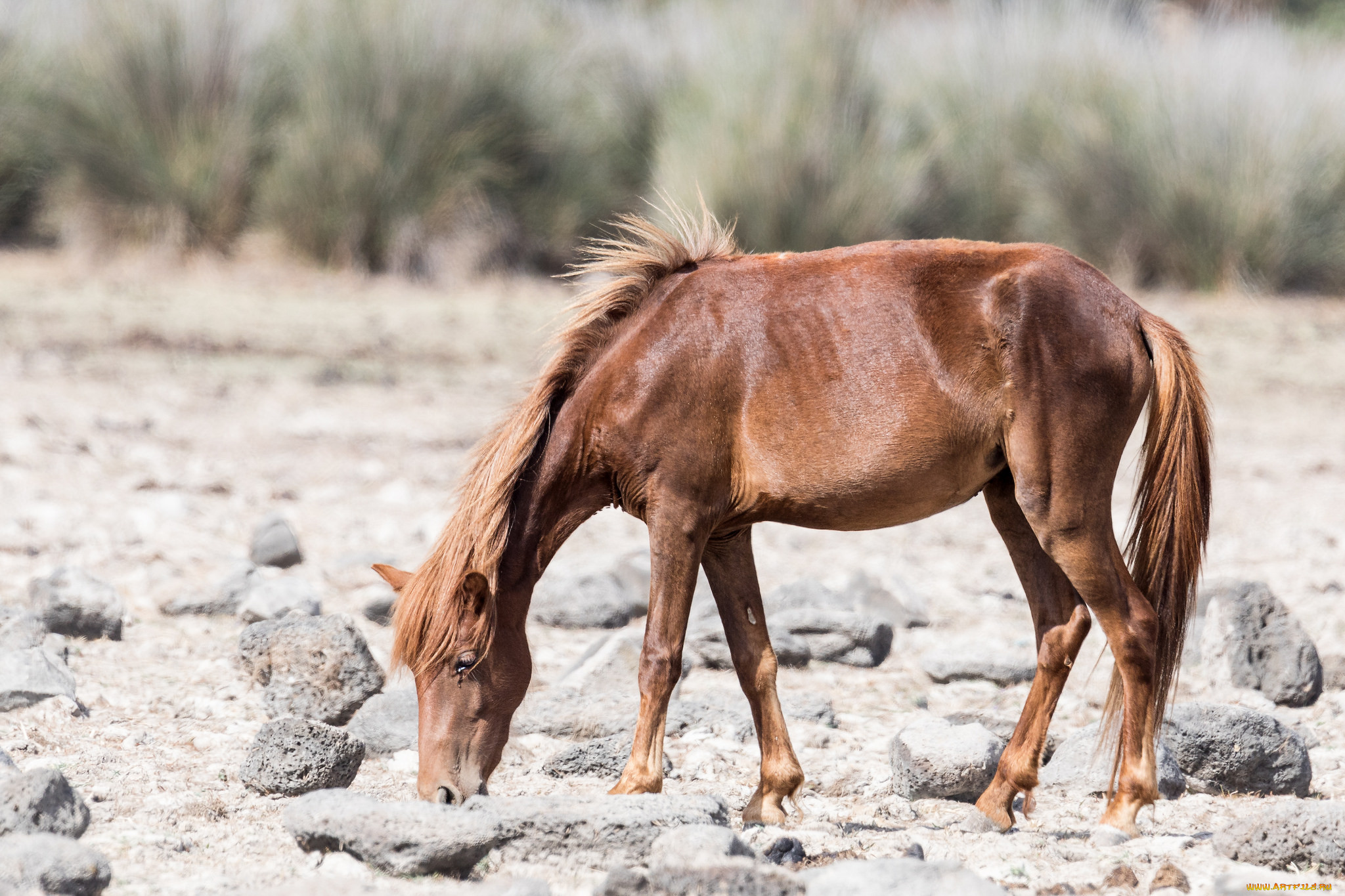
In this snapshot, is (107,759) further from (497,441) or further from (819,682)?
(819,682)

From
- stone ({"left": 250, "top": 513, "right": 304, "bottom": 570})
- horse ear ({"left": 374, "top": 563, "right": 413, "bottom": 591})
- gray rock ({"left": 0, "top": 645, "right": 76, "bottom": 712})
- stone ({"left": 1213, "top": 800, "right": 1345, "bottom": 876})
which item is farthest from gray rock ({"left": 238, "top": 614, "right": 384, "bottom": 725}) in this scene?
stone ({"left": 1213, "top": 800, "right": 1345, "bottom": 876})

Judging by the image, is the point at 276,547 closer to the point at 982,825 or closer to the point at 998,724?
the point at 998,724

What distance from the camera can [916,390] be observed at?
366 cm

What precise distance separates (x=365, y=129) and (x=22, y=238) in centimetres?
346

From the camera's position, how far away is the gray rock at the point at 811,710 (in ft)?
15.2

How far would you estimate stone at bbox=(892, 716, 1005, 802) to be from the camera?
395cm

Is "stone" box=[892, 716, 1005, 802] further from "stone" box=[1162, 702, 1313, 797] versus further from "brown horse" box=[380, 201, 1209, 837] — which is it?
"stone" box=[1162, 702, 1313, 797]

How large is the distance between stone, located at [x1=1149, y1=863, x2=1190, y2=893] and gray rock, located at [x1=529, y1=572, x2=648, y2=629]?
2.94 metres

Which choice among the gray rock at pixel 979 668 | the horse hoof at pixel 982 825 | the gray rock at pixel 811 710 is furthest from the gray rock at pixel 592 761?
the gray rock at pixel 979 668

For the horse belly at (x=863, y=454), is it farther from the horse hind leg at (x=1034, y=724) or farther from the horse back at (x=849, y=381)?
the horse hind leg at (x=1034, y=724)

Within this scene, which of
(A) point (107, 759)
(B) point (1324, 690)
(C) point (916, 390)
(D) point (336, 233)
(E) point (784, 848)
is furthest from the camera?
(D) point (336, 233)

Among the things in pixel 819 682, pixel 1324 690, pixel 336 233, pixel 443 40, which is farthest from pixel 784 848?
pixel 443 40

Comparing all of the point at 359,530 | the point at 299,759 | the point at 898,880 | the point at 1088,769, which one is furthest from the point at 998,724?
the point at 359,530

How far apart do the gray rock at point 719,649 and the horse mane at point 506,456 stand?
1732mm
